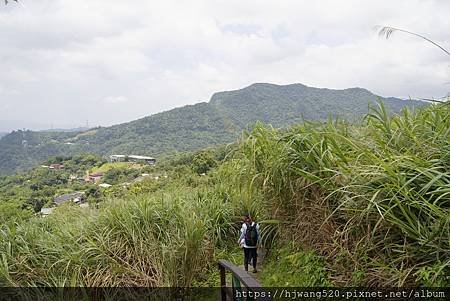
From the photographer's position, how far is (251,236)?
467 cm

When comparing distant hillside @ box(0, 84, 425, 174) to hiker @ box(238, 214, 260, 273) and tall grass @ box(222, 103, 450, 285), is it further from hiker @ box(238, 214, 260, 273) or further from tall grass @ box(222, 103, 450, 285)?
tall grass @ box(222, 103, 450, 285)

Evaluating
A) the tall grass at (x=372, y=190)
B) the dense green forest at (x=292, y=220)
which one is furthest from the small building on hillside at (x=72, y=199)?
the tall grass at (x=372, y=190)

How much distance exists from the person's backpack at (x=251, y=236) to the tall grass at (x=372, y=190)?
0.41 meters

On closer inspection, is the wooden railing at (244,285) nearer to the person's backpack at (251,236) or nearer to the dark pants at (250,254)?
the person's backpack at (251,236)

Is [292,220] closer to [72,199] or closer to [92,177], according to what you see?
[72,199]

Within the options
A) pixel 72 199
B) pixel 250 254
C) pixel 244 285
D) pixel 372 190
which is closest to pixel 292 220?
pixel 250 254

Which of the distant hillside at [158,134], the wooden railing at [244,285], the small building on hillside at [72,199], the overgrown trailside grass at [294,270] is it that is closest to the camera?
the wooden railing at [244,285]

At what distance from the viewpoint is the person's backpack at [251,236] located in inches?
184

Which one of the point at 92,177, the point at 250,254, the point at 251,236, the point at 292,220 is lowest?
the point at 92,177

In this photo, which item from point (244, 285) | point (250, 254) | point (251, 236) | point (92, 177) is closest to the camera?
point (244, 285)

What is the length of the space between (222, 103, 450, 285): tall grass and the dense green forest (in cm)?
1

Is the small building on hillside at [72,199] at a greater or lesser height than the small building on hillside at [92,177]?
greater

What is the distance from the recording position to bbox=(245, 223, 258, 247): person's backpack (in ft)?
15.3

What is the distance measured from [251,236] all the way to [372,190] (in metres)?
2.22
